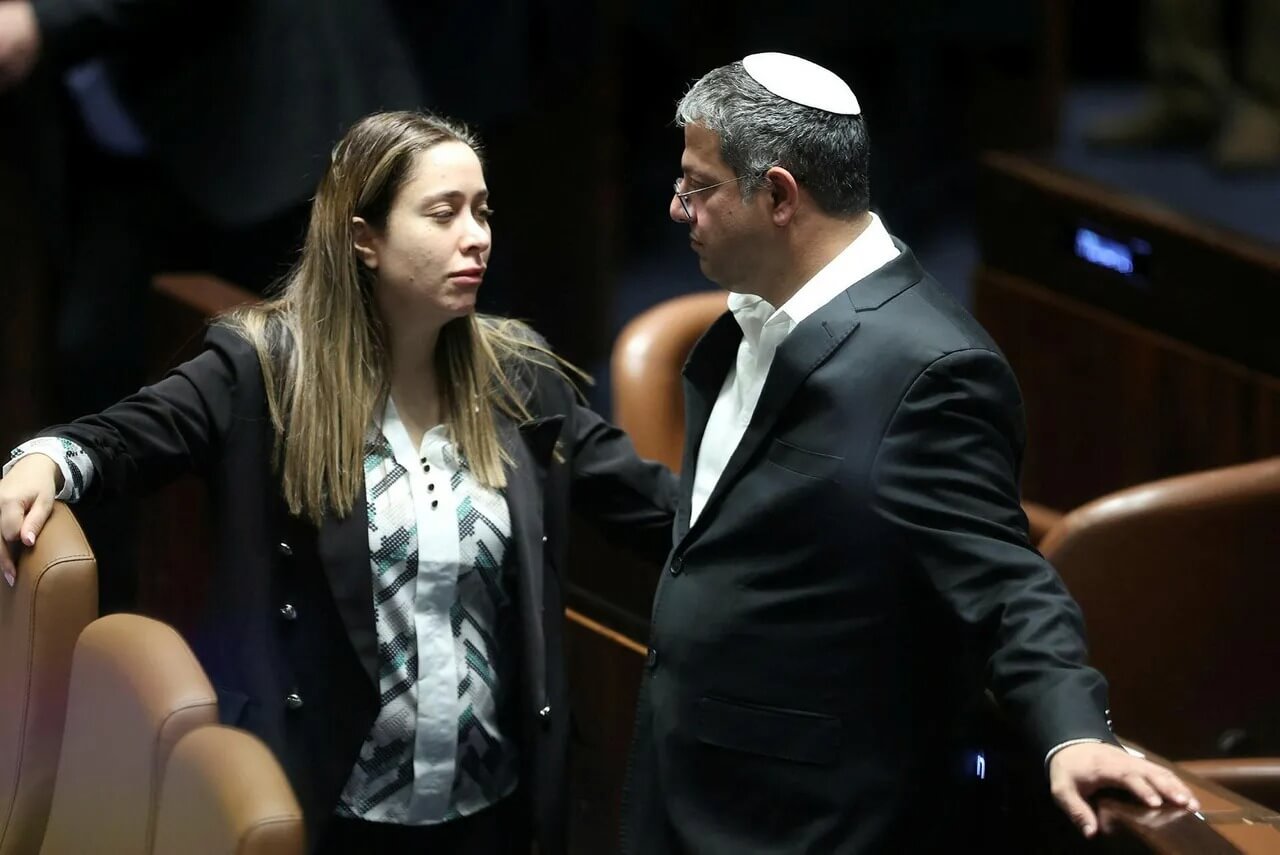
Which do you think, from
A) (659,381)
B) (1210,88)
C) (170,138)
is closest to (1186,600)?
(659,381)

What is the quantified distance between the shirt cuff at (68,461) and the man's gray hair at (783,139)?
617mm

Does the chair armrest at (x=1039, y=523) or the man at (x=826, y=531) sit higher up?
the man at (x=826, y=531)

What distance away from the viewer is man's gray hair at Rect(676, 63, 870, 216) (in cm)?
175

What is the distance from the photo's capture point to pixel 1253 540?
2.44 meters

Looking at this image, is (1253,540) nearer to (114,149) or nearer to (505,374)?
(505,374)

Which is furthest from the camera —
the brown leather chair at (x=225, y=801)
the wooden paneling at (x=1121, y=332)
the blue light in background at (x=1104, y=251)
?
the blue light in background at (x=1104, y=251)

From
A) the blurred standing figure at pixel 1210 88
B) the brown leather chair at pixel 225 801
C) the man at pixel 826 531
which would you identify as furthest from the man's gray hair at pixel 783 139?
the blurred standing figure at pixel 1210 88

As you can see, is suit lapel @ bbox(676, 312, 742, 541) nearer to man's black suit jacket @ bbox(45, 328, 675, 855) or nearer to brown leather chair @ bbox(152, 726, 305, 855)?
man's black suit jacket @ bbox(45, 328, 675, 855)

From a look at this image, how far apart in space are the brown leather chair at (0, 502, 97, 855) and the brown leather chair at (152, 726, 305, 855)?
0.95ft

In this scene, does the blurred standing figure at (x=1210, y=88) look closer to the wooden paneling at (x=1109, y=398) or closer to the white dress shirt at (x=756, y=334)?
the wooden paneling at (x=1109, y=398)

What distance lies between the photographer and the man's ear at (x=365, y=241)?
6.14 ft

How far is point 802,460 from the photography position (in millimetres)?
1730

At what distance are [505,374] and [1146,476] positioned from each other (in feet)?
5.31

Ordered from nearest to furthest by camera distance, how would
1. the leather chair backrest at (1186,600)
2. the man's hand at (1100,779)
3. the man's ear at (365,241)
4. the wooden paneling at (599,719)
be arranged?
the man's hand at (1100,779), the man's ear at (365,241), the wooden paneling at (599,719), the leather chair backrest at (1186,600)
